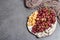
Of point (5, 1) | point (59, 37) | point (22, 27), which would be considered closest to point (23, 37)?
point (22, 27)

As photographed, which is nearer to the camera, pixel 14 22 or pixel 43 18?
pixel 43 18

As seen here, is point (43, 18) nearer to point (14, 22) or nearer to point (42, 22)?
point (42, 22)

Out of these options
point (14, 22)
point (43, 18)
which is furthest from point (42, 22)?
point (14, 22)

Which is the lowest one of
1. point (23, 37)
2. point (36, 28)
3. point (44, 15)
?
point (23, 37)

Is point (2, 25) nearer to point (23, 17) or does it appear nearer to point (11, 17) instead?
point (11, 17)
